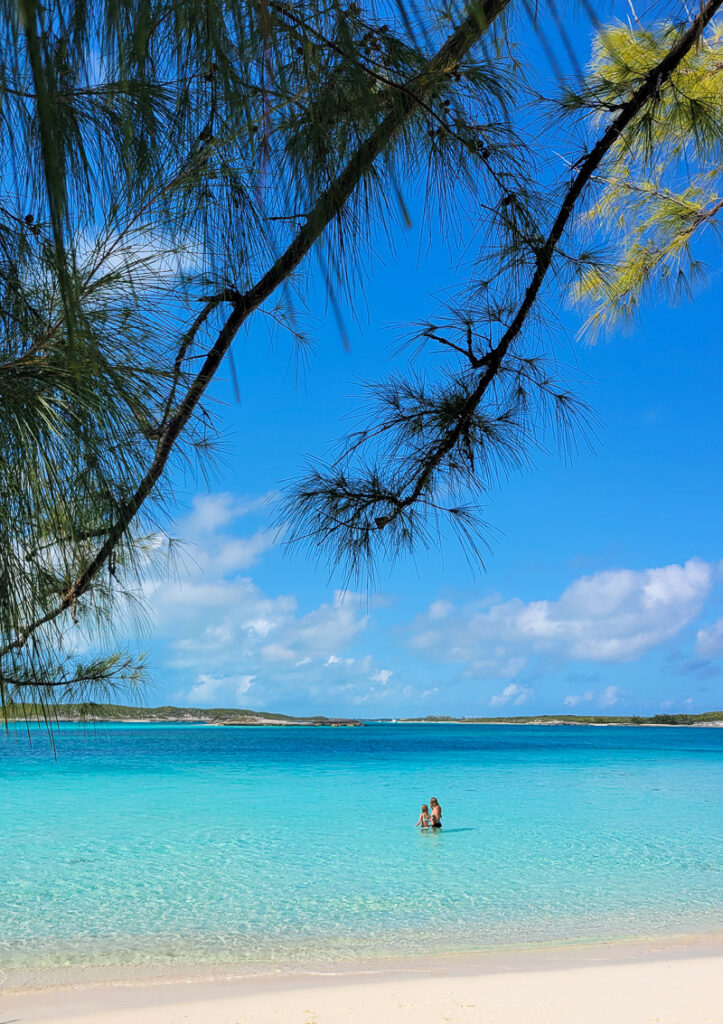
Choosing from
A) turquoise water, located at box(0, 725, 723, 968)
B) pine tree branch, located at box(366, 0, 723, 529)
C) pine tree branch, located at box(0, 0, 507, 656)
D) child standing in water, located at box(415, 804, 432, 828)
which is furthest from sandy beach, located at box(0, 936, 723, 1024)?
child standing in water, located at box(415, 804, 432, 828)

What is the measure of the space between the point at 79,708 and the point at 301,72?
233 cm

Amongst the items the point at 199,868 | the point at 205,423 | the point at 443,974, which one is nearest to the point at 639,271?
→ the point at 205,423

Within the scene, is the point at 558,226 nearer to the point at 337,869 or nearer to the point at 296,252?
the point at 296,252

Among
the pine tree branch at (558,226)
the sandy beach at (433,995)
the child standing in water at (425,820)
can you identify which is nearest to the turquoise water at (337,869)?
the child standing in water at (425,820)

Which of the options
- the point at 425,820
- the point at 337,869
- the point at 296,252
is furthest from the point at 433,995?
the point at 425,820

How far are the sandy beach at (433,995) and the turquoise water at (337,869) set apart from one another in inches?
25.0

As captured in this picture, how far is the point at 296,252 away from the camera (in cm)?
128

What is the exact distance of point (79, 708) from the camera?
9.26 feet

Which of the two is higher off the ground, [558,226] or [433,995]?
[558,226]

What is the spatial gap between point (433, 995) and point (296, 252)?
4005mm

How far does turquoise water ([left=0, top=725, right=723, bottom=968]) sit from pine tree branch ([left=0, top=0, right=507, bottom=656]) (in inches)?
110

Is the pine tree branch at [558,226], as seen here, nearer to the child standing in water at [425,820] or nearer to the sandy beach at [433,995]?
the sandy beach at [433,995]

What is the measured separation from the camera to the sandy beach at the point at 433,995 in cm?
376

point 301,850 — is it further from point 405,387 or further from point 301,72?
point 301,72
